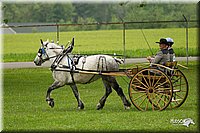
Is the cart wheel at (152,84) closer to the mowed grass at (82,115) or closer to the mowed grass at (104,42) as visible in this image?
the mowed grass at (82,115)

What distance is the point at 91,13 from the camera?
3089 cm

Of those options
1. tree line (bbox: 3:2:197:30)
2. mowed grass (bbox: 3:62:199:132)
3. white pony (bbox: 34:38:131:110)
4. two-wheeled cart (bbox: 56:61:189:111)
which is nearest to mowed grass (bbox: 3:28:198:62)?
tree line (bbox: 3:2:197:30)

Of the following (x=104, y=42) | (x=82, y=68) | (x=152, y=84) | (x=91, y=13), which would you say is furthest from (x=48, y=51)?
(x=91, y=13)

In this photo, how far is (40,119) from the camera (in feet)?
38.4

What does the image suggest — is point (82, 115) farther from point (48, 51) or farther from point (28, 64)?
point (28, 64)

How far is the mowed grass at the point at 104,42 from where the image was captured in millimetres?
26312

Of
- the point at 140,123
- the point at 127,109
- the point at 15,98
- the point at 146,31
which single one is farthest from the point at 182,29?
the point at 140,123

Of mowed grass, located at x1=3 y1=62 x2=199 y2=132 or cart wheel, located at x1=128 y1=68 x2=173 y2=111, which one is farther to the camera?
cart wheel, located at x1=128 y1=68 x2=173 y2=111

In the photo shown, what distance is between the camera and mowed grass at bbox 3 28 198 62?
26.3 meters

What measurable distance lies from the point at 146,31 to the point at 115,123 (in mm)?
17059

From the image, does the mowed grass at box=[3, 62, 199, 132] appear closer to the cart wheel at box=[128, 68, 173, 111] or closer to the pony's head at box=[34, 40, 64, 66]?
the cart wheel at box=[128, 68, 173, 111]

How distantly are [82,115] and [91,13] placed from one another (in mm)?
19171

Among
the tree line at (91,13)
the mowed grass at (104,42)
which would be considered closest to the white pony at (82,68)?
the mowed grass at (104,42)

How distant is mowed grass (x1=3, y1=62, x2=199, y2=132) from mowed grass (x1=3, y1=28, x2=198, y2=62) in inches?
335
